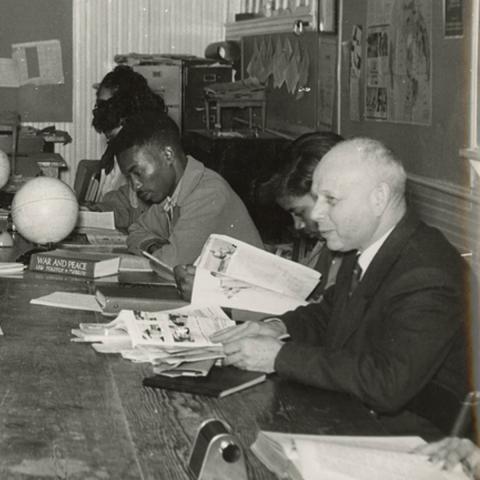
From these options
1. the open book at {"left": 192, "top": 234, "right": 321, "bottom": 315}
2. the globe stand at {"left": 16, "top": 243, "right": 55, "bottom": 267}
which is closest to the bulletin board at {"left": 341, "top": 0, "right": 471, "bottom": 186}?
the open book at {"left": 192, "top": 234, "right": 321, "bottom": 315}

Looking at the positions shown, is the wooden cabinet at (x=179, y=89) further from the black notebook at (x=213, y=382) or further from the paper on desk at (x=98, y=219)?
the black notebook at (x=213, y=382)

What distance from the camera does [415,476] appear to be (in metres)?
1.75

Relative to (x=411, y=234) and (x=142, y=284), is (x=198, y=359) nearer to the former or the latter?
(x=411, y=234)

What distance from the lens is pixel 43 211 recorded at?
400 cm

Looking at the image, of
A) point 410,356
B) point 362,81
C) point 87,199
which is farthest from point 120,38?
point 410,356

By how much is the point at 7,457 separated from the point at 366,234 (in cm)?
109

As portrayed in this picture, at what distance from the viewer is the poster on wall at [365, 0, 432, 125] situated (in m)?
4.24

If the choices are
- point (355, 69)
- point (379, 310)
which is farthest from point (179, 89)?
point (379, 310)

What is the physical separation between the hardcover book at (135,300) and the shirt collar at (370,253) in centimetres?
71

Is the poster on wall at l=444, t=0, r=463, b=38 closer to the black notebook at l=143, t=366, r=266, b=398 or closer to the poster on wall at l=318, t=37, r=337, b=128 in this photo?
the poster on wall at l=318, t=37, r=337, b=128

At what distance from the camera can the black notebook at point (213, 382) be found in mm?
2230

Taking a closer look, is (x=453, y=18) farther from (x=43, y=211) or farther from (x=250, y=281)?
(x=43, y=211)

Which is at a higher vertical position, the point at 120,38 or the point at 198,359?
the point at 120,38

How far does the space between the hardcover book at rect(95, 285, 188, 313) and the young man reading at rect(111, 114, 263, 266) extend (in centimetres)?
62
